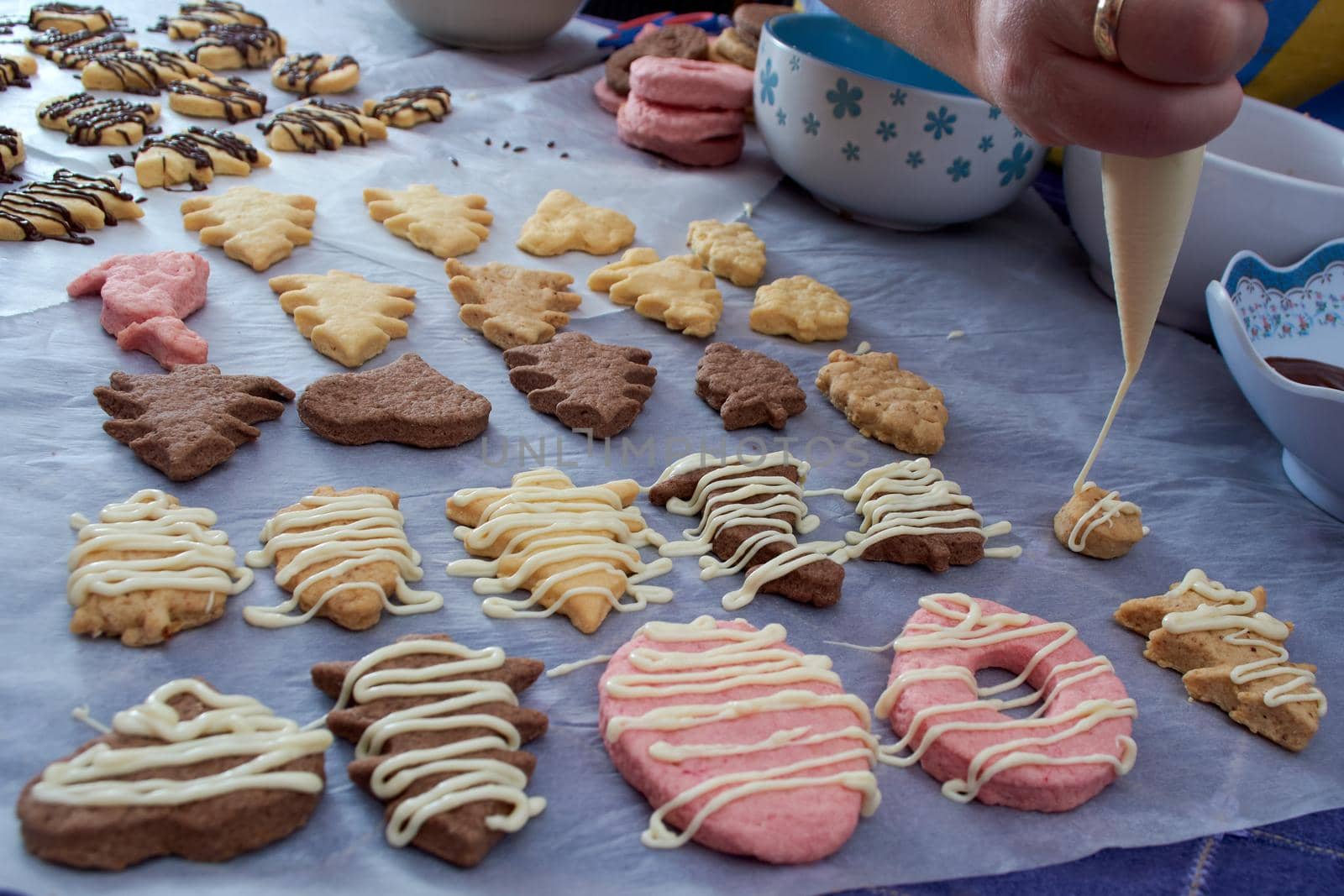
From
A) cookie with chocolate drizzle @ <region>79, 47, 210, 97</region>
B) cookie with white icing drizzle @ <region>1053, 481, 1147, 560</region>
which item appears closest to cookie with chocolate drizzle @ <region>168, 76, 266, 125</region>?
cookie with chocolate drizzle @ <region>79, 47, 210, 97</region>

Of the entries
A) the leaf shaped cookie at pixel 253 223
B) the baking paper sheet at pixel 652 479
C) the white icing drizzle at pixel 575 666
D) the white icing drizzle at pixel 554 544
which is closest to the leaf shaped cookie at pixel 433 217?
the baking paper sheet at pixel 652 479

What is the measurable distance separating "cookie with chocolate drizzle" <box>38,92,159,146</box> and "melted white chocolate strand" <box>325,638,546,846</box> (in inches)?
80.8

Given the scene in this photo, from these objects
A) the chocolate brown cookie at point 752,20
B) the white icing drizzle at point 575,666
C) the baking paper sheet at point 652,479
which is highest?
the chocolate brown cookie at point 752,20

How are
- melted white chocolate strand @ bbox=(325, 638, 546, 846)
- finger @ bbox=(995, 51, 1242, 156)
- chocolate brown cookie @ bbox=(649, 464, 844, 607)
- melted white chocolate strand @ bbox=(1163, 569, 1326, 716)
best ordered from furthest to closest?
chocolate brown cookie @ bbox=(649, 464, 844, 607) < melted white chocolate strand @ bbox=(1163, 569, 1326, 716) < finger @ bbox=(995, 51, 1242, 156) < melted white chocolate strand @ bbox=(325, 638, 546, 846)

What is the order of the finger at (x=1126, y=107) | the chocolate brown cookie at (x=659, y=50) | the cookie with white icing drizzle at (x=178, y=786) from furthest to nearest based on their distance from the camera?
the chocolate brown cookie at (x=659, y=50), the finger at (x=1126, y=107), the cookie with white icing drizzle at (x=178, y=786)

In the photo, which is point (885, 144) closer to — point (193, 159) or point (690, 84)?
point (690, 84)

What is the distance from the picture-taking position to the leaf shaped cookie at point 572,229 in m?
2.81

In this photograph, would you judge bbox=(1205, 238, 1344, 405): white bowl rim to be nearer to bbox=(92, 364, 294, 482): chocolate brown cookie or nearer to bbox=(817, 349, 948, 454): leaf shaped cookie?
bbox=(817, 349, 948, 454): leaf shaped cookie

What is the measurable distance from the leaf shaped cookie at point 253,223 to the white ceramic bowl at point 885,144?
1335 mm

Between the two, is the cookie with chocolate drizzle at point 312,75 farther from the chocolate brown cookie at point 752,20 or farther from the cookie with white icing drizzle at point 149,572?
the cookie with white icing drizzle at point 149,572

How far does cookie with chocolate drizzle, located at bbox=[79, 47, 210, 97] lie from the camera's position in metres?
3.15

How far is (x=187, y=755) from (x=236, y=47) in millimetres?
2845

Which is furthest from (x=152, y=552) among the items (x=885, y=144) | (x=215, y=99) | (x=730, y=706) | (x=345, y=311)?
(x=885, y=144)

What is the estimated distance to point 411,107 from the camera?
3348 mm
